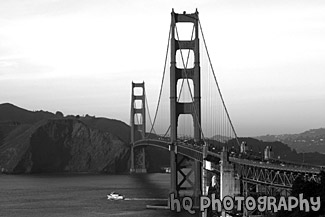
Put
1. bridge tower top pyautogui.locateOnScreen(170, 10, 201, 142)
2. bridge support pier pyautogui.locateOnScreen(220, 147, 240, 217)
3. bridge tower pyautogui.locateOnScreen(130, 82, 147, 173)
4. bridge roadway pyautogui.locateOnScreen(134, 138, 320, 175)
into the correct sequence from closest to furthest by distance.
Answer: bridge roadway pyautogui.locateOnScreen(134, 138, 320, 175), bridge support pier pyautogui.locateOnScreen(220, 147, 240, 217), bridge tower top pyautogui.locateOnScreen(170, 10, 201, 142), bridge tower pyautogui.locateOnScreen(130, 82, 147, 173)

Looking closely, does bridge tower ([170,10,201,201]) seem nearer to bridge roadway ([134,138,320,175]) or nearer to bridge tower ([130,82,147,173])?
bridge roadway ([134,138,320,175])

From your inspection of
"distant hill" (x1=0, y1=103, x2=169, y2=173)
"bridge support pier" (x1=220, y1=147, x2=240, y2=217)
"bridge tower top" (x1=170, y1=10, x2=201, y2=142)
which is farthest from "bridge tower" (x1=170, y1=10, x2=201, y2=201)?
"distant hill" (x1=0, y1=103, x2=169, y2=173)

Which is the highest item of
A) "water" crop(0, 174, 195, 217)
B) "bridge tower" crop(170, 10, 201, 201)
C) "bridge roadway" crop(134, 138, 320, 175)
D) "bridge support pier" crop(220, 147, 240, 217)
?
"bridge tower" crop(170, 10, 201, 201)

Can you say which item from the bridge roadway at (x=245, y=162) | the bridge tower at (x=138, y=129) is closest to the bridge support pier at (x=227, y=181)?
the bridge roadway at (x=245, y=162)

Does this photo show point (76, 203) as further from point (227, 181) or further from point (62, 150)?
point (62, 150)

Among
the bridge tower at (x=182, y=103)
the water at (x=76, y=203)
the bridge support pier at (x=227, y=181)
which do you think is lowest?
the water at (x=76, y=203)

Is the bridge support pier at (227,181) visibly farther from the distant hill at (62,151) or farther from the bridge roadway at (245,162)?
→ the distant hill at (62,151)

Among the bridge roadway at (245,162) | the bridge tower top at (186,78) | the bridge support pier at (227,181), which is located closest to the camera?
the bridge roadway at (245,162)

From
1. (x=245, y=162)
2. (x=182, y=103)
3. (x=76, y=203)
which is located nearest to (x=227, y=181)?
(x=245, y=162)

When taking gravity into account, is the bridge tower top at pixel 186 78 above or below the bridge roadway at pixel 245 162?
above

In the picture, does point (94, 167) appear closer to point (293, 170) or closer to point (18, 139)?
point (18, 139)

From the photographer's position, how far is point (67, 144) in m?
140

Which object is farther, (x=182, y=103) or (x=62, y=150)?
(x=62, y=150)

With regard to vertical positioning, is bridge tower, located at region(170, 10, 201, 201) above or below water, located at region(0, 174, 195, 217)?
above
